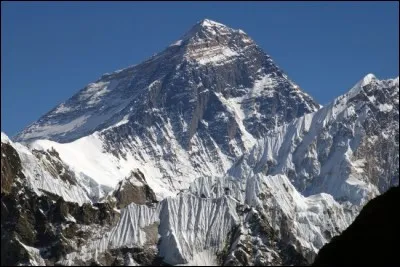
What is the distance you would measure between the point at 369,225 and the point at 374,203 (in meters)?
10.7

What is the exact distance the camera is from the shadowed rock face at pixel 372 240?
163 m

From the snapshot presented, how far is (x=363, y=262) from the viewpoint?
164 meters

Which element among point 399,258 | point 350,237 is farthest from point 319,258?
point 399,258

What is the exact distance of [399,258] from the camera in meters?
160

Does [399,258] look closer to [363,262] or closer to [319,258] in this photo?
[363,262]

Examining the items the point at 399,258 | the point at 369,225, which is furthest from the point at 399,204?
the point at 399,258

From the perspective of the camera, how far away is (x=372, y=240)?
167 m

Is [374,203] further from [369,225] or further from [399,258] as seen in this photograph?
[399,258]

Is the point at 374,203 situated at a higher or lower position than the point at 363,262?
higher

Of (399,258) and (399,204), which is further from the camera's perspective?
(399,204)

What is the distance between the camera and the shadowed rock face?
163 m

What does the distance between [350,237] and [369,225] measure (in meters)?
3.47

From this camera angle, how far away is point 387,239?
166 metres

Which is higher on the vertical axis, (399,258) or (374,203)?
(374,203)
